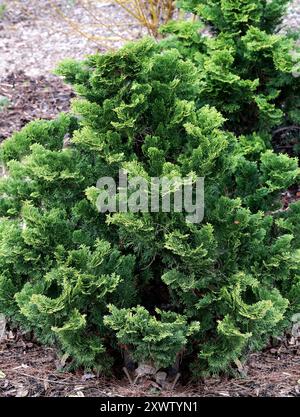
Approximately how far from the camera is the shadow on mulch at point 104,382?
3713 millimetres

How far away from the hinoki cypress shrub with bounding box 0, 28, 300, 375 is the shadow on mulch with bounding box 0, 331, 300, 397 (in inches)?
5.5

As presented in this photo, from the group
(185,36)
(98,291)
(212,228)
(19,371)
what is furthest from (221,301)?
(185,36)

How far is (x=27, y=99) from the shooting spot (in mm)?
7379

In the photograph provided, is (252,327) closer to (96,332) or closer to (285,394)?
(285,394)

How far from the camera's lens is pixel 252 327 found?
349 centimetres

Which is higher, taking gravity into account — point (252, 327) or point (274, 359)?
point (252, 327)

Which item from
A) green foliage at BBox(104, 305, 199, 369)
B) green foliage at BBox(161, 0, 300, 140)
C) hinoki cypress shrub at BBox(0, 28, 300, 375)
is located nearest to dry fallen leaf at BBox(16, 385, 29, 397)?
hinoki cypress shrub at BBox(0, 28, 300, 375)

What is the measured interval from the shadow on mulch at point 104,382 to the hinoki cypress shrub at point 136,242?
140 mm

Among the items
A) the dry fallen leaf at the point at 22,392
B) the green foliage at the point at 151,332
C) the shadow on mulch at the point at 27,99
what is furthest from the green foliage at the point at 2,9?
the green foliage at the point at 151,332

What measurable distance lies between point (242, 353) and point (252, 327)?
51cm

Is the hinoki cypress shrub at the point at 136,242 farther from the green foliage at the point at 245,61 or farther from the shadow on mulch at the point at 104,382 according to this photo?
the green foliage at the point at 245,61

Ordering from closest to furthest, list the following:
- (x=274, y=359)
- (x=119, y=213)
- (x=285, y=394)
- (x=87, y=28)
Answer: (x=119, y=213) < (x=285, y=394) < (x=274, y=359) < (x=87, y=28)

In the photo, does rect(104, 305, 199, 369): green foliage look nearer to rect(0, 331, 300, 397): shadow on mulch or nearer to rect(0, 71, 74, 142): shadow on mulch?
rect(0, 331, 300, 397): shadow on mulch

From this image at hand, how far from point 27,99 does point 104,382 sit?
14.6ft
